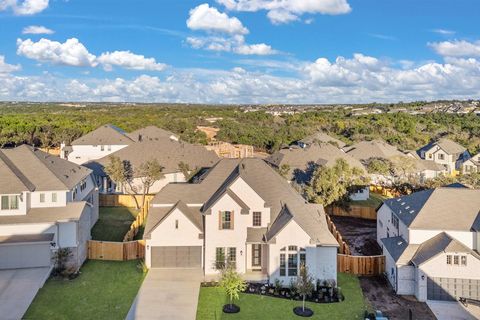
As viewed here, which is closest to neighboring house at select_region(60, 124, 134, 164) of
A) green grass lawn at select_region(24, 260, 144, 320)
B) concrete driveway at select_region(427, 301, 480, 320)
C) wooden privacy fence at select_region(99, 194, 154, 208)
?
wooden privacy fence at select_region(99, 194, 154, 208)

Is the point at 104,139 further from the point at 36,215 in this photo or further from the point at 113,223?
the point at 36,215

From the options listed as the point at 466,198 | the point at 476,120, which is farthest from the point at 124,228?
the point at 476,120

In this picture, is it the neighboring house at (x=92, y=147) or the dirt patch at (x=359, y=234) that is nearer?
the dirt patch at (x=359, y=234)

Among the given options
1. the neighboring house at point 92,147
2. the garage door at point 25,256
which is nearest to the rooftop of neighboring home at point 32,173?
the garage door at point 25,256

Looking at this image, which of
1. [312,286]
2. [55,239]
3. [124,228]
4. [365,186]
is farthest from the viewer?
[365,186]

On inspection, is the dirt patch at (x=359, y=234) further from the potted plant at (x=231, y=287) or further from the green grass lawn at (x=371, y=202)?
the potted plant at (x=231, y=287)

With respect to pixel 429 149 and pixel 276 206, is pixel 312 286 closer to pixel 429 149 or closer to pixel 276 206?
pixel 276 206

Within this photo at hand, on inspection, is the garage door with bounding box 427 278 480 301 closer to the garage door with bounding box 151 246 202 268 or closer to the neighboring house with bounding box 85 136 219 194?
the garage door with bounding box 151 246 202 268
